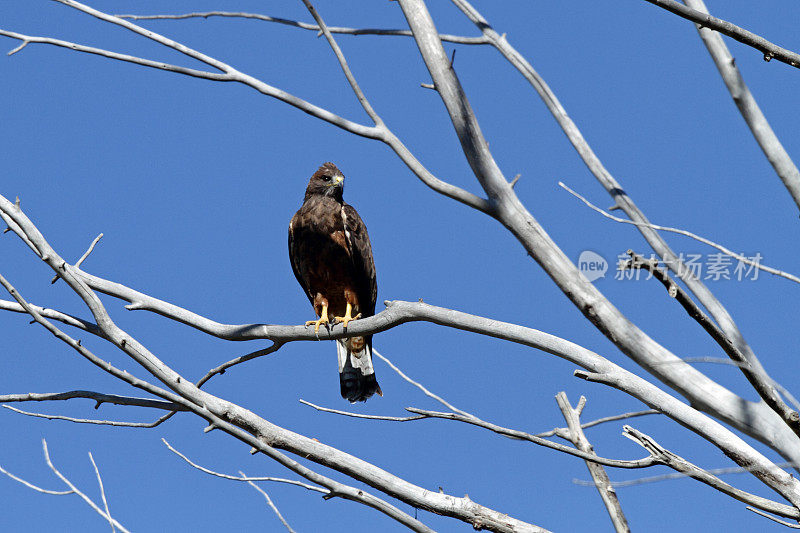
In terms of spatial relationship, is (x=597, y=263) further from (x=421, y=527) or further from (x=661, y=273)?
(x=421, y=527)

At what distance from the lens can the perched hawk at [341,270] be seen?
5816 mm

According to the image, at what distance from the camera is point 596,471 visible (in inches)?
161

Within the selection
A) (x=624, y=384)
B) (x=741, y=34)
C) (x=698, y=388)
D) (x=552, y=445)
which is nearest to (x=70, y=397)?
(x=552, y=445)

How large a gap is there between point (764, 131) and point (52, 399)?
3.29 m

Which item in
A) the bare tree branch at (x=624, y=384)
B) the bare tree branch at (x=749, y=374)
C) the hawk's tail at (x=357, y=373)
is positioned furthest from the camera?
the hawk's tail at (x=357, y=373)

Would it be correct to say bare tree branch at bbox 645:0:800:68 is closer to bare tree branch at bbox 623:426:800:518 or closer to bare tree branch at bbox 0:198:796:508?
bare tree branch at bbox 0:198:796:508

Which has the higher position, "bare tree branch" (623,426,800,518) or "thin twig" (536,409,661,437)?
"thin twig" (536,409,661,437)

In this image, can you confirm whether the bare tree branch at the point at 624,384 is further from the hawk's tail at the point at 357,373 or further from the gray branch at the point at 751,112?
the hawk's tail at the point at 357,373

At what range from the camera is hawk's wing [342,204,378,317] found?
585 cm

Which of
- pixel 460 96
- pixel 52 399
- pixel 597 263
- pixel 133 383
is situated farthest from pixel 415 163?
pixel 52 399

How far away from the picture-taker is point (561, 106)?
4.00 metres

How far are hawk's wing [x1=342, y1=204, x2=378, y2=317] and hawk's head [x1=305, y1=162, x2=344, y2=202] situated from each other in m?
0.19

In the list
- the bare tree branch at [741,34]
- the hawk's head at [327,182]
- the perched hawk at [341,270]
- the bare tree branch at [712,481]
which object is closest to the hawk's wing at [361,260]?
the perched hawk at [341,270]

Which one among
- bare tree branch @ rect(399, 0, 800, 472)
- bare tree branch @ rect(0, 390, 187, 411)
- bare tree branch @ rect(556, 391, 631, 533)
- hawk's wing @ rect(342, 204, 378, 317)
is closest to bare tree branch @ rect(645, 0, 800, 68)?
bare tree branch @ rect(399, 0, 800, 472)
